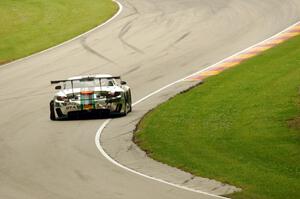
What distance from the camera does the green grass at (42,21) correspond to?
45531 millimetres

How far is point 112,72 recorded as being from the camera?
38.0m

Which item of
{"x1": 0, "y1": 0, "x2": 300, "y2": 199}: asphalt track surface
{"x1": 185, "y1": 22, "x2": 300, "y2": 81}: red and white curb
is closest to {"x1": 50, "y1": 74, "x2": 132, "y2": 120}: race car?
{"x1": 0, "y1": 0, "x2": 300, "y2": 199}: asphalt track surface

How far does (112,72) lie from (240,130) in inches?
566

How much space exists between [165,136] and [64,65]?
54.4 ft

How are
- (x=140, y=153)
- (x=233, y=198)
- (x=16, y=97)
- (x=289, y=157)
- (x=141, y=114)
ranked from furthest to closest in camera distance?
1. (x=16, y=97)
2. (x=141, y=114)
3. (x=140, y=153)
4. (x=289, y=157)
5. (x=233, y=198)

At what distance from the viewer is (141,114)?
28797 millimetres

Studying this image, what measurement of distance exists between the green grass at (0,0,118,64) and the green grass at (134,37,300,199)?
13.5m

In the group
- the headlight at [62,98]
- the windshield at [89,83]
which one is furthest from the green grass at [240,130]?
the headlight at [62,98]

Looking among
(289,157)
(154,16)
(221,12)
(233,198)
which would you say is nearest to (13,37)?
(154,16)

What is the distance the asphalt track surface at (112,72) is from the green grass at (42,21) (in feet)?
3.93

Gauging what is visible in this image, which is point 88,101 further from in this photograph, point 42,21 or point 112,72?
point 42,21

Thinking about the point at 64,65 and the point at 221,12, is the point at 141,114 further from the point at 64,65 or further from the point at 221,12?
the point at 221,12

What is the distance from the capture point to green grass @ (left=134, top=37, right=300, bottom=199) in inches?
754

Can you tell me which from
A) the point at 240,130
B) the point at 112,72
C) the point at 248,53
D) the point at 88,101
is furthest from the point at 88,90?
the point at 248,53
